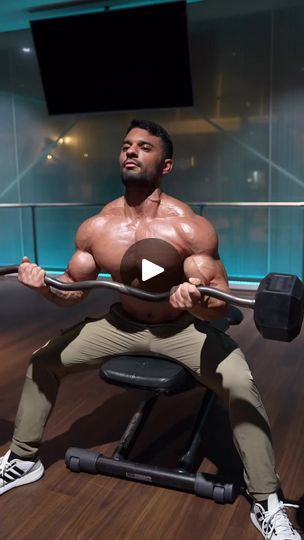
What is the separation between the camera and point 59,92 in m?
4.94

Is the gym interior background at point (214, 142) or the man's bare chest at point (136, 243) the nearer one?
the man's bare chest at point (136, 243)

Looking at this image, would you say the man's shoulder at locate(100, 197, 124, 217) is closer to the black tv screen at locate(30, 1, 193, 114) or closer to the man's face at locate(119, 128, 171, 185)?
the man's face at locate(119, 128, 171, 185)

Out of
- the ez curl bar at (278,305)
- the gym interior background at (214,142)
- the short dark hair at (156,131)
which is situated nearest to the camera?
the ez curl bar at (278,305)

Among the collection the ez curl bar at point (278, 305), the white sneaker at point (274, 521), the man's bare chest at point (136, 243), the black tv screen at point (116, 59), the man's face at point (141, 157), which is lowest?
the white sneaker at point (274, 521)

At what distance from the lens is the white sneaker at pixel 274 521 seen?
132 cm

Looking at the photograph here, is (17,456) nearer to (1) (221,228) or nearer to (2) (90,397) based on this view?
(2) (90,397)

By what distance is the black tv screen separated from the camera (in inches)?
169

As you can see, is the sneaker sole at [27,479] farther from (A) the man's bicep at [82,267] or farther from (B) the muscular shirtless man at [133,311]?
(A) the man's bicep at [82,267]

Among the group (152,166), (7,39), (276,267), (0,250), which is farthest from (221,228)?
(152,166)

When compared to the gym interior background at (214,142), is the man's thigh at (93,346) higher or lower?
lower

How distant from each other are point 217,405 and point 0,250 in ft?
14.2

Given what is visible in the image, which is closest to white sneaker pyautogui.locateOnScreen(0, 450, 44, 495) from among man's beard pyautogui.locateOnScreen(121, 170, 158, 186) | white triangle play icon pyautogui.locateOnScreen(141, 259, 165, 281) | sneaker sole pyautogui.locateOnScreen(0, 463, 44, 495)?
sneaker sole pyautogui.locateOnScreen(0, 463, 44, 495)

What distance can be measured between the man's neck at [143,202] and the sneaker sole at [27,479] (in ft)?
2.98
